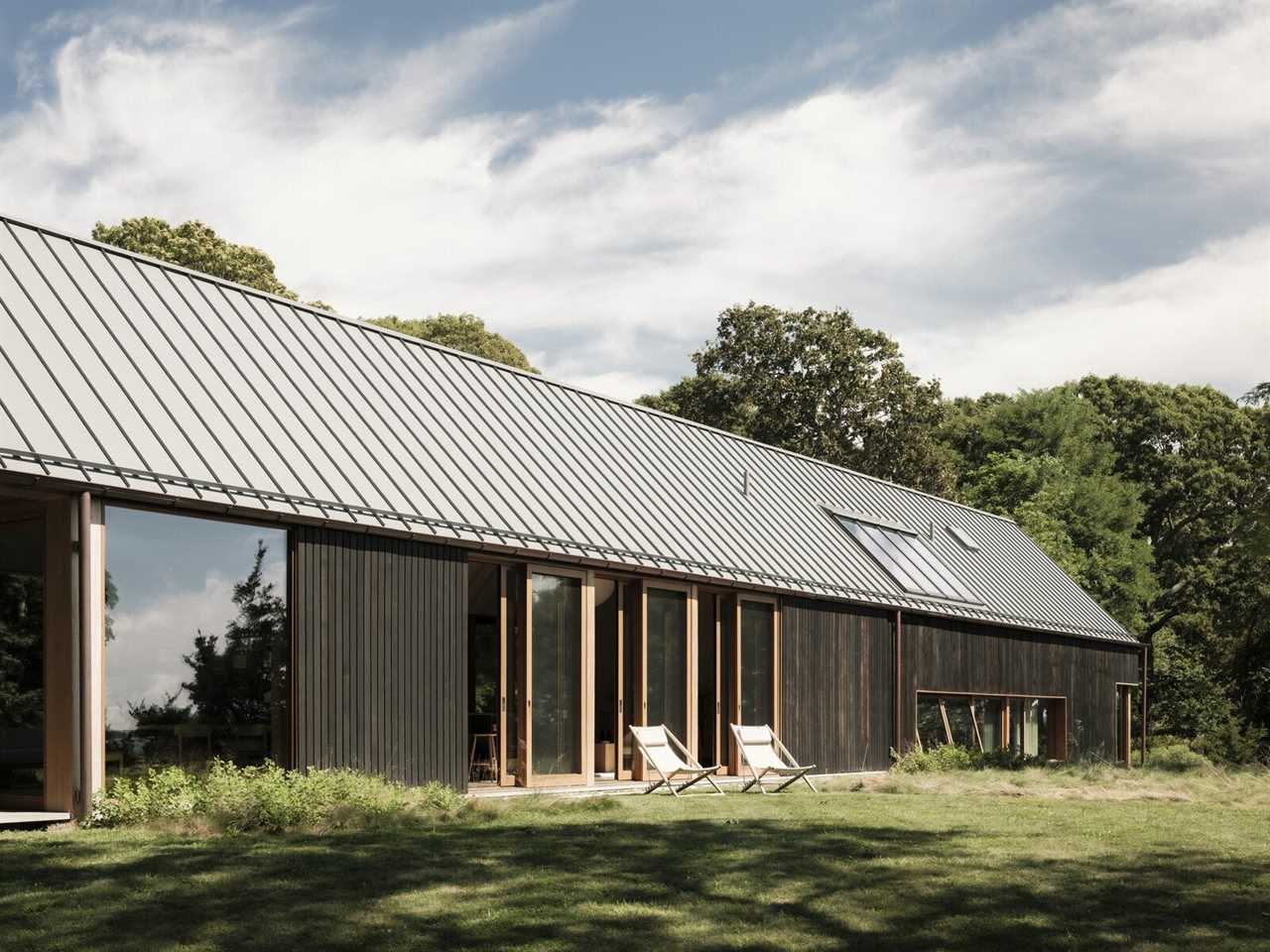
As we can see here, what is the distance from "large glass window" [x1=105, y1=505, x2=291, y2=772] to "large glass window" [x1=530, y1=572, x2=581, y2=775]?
146 inches

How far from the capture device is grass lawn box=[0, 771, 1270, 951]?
24.5ft

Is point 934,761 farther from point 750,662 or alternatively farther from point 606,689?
point 606,689

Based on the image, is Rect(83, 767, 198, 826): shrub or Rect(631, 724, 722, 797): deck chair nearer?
Rect(83, 767, 198, 826): shrub

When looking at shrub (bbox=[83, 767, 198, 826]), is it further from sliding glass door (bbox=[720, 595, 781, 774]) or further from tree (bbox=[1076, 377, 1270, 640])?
tree (bbox=[1076, 377, 1270, 640])

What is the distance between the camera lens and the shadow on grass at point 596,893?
24.3 ft

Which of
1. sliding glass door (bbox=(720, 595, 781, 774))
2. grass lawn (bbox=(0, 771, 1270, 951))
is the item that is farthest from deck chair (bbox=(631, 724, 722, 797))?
grass lawn (bbox=(0, 771, 1270, 951))

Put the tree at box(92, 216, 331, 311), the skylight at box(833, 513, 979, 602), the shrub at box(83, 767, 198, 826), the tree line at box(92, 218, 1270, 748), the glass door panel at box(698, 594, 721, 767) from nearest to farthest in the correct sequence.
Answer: the shrub at box(83, 767, 198, 826)
the glass door panel at box(698, 594, 721, 767)
the skylight at box(833, 513, 979, 602)
the tree at box(92, 216, 331, 311)
the tree line at box(92, 218, 1270, 748)

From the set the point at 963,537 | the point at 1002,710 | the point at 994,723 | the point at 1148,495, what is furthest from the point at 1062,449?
the point at 994,723

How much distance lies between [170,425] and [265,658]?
7.39 feet

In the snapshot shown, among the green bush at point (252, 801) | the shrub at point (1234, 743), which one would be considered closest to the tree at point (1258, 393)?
the shrub at point (1234, 743)

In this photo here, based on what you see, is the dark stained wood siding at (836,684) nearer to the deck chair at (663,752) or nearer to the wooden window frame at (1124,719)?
the deck chair at (663,752)

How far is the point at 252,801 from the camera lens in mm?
10766

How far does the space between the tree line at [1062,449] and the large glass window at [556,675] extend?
75.1 feet

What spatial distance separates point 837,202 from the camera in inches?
747
